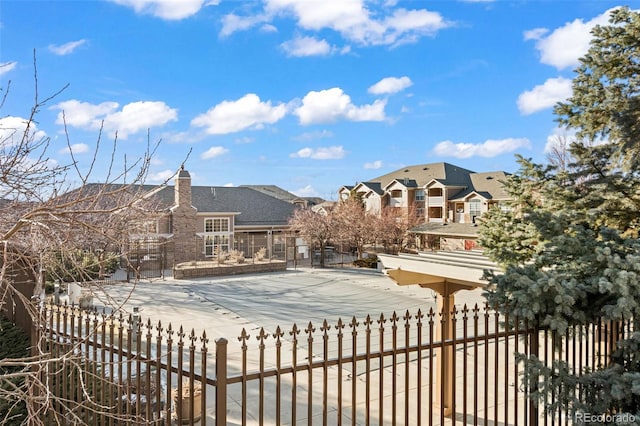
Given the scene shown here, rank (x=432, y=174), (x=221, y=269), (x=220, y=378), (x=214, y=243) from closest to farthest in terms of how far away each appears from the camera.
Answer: (x=220, y=378) → (x=221, y=269) → (x=214, y=243) → (x=432, y=174)

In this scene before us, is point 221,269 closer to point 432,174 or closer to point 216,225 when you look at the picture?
point 216,225

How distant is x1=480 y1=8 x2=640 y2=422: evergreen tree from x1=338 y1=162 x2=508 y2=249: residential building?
78.2 ft

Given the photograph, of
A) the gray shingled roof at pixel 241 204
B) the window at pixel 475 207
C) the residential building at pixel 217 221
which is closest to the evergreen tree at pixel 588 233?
the residential building at pixel 217 221

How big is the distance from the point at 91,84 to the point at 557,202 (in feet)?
29.5

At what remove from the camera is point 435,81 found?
17297 mm

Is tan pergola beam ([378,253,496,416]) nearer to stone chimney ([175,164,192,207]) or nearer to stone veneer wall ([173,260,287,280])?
stone veneer wall ([173,260,287,280])

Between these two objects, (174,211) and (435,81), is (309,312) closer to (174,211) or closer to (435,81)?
(435,81)

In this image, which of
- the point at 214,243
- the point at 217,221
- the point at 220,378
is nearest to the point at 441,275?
the point at 220,378

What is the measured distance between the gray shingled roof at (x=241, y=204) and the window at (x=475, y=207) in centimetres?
1586

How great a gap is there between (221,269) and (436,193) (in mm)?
24124

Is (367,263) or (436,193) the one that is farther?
(436,193)

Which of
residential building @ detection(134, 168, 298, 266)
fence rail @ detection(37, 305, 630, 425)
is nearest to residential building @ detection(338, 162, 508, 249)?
residential building @ detection(134, 168, 298, 266)

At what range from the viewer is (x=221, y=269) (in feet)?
71.1

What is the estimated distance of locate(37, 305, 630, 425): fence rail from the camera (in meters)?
2.89
